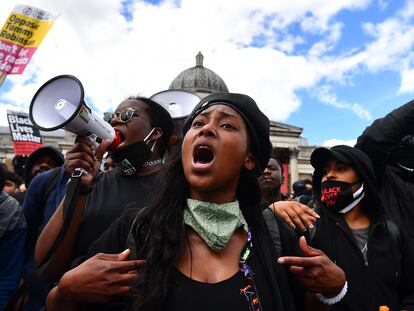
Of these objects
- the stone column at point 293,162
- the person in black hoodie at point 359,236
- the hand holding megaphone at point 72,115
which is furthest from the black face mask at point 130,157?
the stone column at point 293,162

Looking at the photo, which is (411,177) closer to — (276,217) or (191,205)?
(276,217)

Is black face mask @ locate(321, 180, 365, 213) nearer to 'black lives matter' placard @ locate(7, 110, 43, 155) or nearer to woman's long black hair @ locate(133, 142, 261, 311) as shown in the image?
woman's long black hair @ locate(133, 142, 261, 311)

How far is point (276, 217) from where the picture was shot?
72.7 inches

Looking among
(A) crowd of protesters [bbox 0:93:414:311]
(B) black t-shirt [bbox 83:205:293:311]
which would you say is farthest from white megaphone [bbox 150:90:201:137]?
(B) black t-shirt [bbox 83:205:293:311]

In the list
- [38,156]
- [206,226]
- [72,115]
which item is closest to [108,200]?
[72,115]

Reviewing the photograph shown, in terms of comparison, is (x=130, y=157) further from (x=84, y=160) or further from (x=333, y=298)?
(x=333, y=298)

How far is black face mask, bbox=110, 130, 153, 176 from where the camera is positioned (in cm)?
239

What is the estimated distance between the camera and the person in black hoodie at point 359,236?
238cm

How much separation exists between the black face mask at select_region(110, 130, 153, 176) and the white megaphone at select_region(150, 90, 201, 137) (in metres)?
0.99

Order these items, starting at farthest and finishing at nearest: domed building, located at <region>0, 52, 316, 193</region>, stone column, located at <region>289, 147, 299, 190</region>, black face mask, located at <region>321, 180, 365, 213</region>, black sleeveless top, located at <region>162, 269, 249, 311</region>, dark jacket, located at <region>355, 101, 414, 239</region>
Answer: stone column, located at <region>289, 147, 299, 190</region> < domed building, located at <region>0, 52, 316, 193</region> < dark jacket, located at <region>355, 101, 414, 239</region> < black face mask, located at <region>321, 180, 365, 213</region> < black sleeveless top, located at <region>162, 269, 249, 311</region>

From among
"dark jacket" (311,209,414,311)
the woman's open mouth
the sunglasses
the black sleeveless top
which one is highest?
the sunglasses

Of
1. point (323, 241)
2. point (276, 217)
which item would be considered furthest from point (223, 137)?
point (323, 241)

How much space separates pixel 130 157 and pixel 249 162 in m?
0.86

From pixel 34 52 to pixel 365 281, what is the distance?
6616 mm
